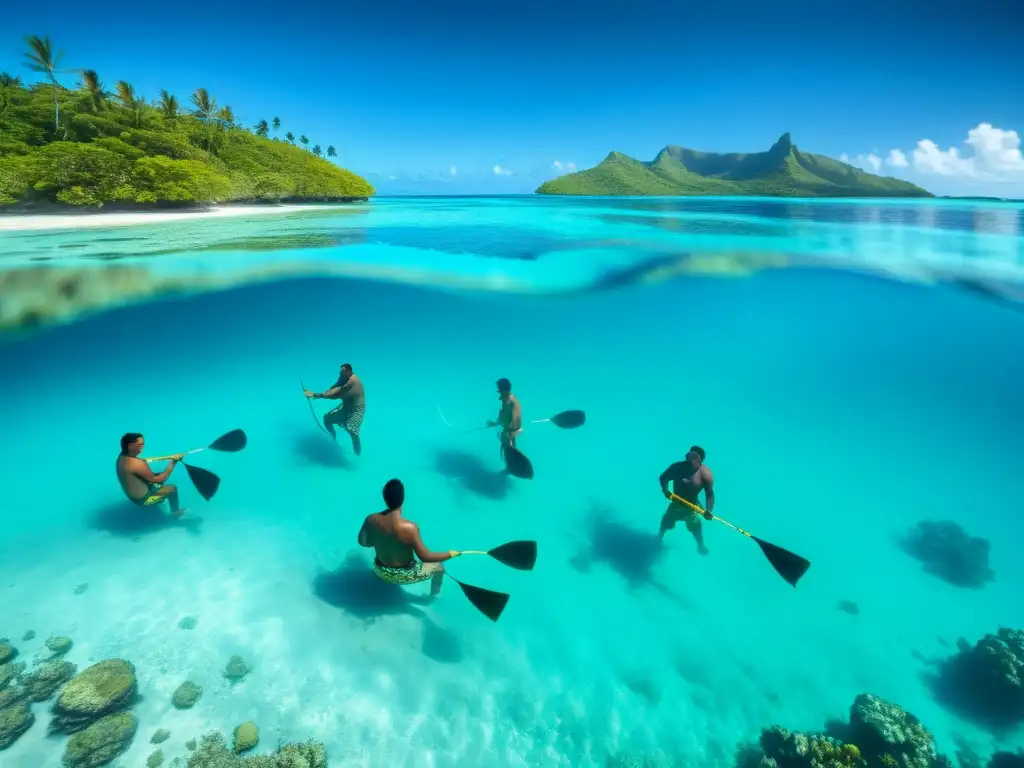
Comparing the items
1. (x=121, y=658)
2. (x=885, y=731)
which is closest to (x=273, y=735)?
(x=121, y=658)

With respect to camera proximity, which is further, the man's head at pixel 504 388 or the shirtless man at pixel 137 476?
the man's head at pixel 504 388

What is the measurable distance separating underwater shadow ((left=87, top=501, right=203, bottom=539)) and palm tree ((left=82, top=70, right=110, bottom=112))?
6133 centimetres

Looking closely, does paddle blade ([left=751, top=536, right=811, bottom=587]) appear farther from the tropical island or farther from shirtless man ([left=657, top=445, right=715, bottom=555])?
the tropical island

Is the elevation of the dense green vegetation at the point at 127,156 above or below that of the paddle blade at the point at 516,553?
above

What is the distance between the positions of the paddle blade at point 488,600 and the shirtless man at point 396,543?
16.7 inches

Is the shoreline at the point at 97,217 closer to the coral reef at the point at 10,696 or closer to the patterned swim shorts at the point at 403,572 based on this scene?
the coral reef at the point at 10,696

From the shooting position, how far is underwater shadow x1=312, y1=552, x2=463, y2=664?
197 inches

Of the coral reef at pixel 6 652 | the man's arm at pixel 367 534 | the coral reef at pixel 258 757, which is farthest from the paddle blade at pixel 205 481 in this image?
the coral reef at pixel 258 757

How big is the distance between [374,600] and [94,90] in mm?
66710

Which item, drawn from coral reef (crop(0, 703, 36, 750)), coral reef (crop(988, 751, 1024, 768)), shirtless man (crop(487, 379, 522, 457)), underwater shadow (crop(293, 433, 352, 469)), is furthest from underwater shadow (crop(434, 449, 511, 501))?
coral reef (crop(988, 751, 1024, 768))

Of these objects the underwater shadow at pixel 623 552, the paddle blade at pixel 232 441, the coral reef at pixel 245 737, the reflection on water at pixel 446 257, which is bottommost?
the underwater shadow at pixel 623 552

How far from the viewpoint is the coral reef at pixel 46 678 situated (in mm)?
4121

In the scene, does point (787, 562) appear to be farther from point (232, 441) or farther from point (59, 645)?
point (232, 441)

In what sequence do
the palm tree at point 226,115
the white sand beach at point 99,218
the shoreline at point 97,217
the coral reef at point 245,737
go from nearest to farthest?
the coral reef at point 245,737, the white sand beach at point 99,218, the shoreline at point 97,217, the palm tree at point 226,115
